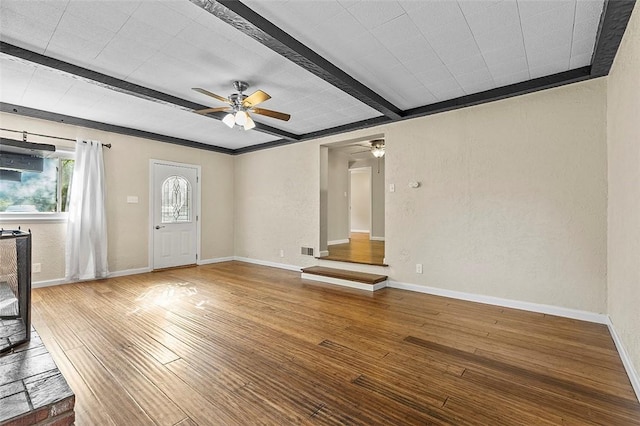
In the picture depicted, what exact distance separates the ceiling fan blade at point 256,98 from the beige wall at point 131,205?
11.1 feet

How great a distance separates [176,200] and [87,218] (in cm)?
164

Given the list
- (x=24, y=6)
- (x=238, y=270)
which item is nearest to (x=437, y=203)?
(x=238, y=270)

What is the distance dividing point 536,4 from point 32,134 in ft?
21.2

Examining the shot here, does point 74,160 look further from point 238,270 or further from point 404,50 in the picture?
point 404,50

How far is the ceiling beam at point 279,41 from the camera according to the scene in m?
2.13

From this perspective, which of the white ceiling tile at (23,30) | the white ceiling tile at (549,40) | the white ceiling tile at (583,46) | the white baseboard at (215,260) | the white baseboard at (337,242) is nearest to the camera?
the white ceiling tile at (23,30)

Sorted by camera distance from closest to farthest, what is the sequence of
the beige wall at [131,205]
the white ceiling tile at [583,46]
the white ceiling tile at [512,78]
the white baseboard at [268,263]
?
the white ceiling tile at [583,46], the white ceiling tile at [512,78], the beige wall at [131,205], the white baseboard at [268,263]

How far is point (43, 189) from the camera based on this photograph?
185 inches

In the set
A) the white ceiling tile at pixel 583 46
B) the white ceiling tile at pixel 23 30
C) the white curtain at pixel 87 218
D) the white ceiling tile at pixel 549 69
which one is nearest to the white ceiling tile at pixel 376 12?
the white ceiling tile at pixel 583 46

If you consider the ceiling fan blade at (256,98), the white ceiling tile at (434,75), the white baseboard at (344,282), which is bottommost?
the white baseboard at (344,282)

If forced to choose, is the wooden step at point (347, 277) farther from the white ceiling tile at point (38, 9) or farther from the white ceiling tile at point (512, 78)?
the white ceiling tile at point (38, 9)

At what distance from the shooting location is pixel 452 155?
4.13 meters

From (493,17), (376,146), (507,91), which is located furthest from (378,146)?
(493,17)

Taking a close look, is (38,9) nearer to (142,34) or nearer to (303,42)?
(142,34)
